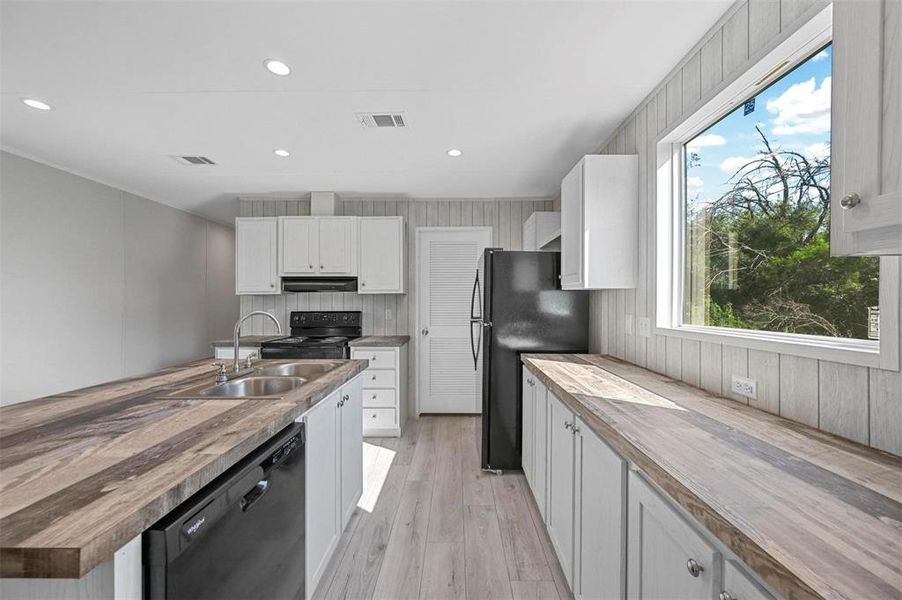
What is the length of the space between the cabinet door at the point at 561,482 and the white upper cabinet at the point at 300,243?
124 inches

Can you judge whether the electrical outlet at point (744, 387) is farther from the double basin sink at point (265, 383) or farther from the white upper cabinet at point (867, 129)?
the double basin sink at point (265, 383)

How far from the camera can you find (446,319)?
4652mm

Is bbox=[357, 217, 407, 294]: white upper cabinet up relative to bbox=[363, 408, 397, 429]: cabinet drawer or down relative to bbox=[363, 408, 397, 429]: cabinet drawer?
up

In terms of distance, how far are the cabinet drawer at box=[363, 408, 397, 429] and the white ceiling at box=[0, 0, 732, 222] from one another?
231 centimetres

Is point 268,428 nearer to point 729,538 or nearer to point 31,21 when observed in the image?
point 729,538

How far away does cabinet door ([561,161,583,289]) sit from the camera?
2416 millimetres

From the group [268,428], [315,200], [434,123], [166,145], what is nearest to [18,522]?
[268,428]

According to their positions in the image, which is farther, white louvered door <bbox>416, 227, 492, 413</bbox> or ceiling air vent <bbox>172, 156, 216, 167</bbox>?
white louvered door <bbox>416, 227, 492, 413</bbox>

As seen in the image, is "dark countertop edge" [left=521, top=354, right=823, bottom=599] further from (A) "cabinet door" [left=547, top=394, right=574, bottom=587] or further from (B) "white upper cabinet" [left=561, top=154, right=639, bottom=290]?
(B) "white upper cabinet" [left=561, top=154, right=639, bottom=290]

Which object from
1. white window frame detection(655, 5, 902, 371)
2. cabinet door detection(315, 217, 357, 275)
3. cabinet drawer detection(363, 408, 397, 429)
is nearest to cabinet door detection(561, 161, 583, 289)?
white window frame detection(655, 5, 902, 371)

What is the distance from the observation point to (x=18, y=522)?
0.66 m

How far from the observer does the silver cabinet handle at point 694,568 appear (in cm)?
77

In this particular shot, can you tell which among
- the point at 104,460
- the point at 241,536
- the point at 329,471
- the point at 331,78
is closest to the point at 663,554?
the point at 241,536

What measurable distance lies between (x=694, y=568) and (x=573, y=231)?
2.07 m
